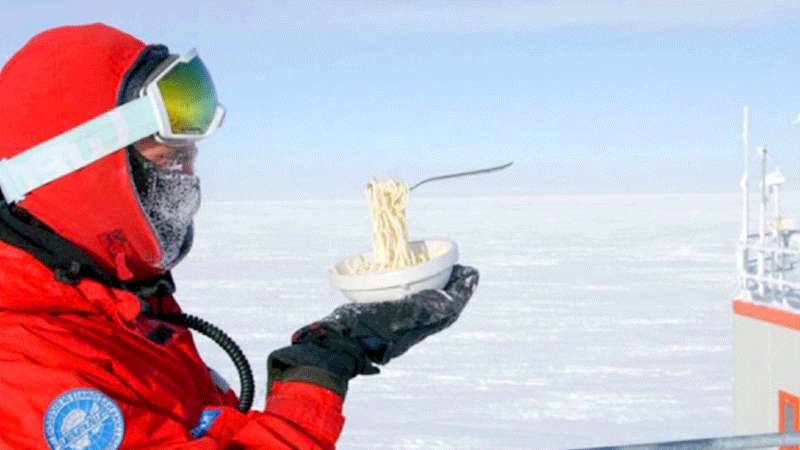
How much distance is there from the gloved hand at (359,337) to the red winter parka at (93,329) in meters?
0.04

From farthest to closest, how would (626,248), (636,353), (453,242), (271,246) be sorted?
(271,246) < (626,248) < (636,353) < (453,242)

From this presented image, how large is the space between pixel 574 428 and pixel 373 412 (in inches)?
111

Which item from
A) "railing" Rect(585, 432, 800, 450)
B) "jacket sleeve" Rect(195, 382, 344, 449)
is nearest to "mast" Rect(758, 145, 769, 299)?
"railing" Rect(585, 432, 800, 450)

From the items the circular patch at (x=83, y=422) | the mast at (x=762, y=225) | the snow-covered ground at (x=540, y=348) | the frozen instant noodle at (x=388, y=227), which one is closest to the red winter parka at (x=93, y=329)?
the circular patch at (x=83, y=422)

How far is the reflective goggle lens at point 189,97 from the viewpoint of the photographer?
4.86 feet

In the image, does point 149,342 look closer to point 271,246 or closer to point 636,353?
point 636,353

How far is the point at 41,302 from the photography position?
1.33 metres

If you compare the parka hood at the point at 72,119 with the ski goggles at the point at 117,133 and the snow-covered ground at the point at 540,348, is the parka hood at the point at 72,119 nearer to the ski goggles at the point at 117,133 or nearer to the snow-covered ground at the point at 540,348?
the ski goggles at the point at 117,133

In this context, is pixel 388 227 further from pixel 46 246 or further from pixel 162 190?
pixel 46 246

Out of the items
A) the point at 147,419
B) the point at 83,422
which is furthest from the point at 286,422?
the point at 83,422

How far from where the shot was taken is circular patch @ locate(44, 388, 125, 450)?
47.1 inches

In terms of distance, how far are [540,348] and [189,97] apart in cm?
1746

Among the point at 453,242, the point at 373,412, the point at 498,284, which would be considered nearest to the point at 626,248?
the point at 498,284

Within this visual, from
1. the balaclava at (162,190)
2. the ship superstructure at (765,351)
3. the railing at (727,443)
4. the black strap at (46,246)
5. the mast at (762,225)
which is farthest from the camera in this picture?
the mast at (762,225)
